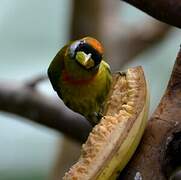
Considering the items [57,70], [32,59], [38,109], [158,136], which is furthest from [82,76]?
[32,59]

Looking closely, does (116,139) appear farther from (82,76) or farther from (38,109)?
(38,109)

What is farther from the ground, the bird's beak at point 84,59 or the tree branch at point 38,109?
the bird's beak at point 84,59

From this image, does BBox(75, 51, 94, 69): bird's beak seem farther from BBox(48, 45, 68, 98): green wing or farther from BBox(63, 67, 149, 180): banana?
BBox(63, 67, 149, 180): banana

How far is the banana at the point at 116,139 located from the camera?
1061mm

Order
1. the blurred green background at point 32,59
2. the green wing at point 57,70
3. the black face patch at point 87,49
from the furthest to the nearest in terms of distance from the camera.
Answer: the blurred green background at point 32,59, the green wing at point 57,70, the black face patch at point 87,49

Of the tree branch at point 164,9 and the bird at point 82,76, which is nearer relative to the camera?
the tree branch at point 164,9

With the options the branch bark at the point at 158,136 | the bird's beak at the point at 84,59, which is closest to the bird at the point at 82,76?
the bird's beak at the point at 84,59

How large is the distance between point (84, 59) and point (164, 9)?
2.32ft

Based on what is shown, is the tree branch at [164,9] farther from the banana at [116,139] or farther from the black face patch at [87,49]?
the black face patch at [87,49]

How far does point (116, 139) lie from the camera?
108cm

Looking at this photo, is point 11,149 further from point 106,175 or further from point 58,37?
point 106,175

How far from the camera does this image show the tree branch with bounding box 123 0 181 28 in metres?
1.08

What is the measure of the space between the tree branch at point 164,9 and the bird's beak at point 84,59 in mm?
630

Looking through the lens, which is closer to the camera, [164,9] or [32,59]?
[164,9]
